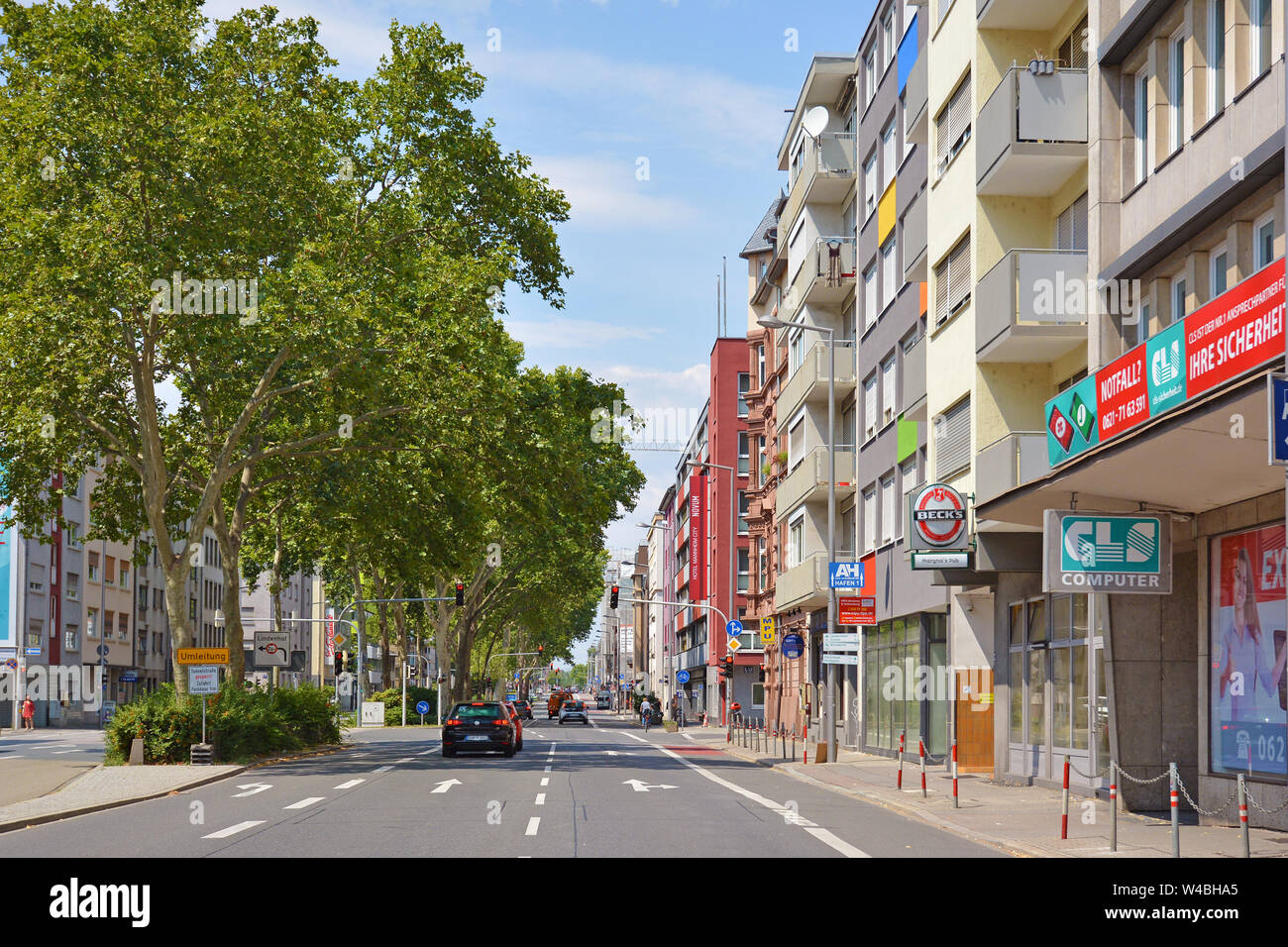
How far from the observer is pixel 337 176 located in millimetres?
34438

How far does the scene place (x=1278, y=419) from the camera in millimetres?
11586

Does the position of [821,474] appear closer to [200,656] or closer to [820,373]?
[820,373]

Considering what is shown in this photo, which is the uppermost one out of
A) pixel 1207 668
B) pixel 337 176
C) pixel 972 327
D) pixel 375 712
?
pixel 337 176

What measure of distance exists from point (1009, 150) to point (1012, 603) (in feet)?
28.0

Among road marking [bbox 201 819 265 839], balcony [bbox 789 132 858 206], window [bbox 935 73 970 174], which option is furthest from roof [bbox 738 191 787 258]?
road marking [bbox 201 819 265 839]

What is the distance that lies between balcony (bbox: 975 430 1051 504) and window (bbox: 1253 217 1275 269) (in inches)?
277

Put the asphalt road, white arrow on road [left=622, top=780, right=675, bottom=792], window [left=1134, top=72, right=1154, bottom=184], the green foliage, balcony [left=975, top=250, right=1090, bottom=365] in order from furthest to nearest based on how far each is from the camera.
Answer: the green foliage → white arrow on road [left=622, top=780, right=675, bottom=792] → balcony [left=975, top=250, right=1090, bottom=365] → window [left=1134, top=72, right=1154, bottom=184] → the asphalt road

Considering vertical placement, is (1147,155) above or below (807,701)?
above

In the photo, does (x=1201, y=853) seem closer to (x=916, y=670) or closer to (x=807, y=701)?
(x=916, y=670)

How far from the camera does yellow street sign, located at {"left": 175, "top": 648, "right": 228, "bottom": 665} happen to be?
31672 millimetres

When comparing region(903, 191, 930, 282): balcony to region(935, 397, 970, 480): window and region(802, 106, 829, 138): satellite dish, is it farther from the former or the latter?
region(802, 106, 829, 138): satellite dish

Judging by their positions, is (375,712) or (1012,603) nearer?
(1012,603)

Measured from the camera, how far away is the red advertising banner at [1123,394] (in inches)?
A: 659
